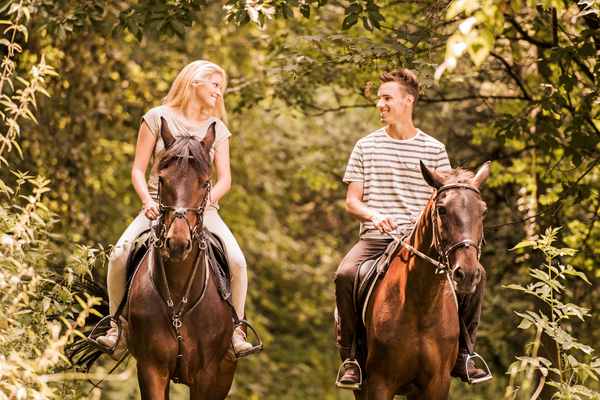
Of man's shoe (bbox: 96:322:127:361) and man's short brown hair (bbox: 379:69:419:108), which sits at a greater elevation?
man's short brown hair (bbox: 379:69:419:108)

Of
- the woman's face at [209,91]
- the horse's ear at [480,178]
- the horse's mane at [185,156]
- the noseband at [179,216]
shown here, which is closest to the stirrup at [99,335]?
the noseband at [179,216]

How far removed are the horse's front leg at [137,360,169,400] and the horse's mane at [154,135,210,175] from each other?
4.94ft

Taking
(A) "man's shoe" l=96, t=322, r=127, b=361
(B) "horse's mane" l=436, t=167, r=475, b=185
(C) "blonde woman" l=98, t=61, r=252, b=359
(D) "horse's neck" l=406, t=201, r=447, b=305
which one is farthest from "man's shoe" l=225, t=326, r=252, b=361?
(B) "horse's mane" l=436, t=167, r=475, b=185

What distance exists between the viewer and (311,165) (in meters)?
12.2

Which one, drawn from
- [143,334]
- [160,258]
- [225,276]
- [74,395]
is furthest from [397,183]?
[74,395]

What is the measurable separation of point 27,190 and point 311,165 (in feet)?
16.5

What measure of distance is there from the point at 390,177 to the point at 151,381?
2553 mm

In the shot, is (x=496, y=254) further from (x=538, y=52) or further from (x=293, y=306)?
(x=293, y=306)

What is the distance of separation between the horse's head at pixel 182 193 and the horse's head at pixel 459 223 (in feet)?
5.14

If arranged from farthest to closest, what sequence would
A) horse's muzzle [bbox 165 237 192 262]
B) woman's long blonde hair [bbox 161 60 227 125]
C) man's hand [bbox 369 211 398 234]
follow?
woman's long blonde hair [bbox 161 60 227 125] < man's hand [bbox 369 211 398 234] < horse's muzzle [bbox 165 237 192 262]

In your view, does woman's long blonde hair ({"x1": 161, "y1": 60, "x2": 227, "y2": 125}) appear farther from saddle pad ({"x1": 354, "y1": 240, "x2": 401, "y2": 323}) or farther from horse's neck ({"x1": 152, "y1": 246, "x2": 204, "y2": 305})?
saddle pad ({"x1": 354, "y1": 240, "x2": 401, "y2": 323})

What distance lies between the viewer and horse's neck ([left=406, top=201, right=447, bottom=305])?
459 centimetres

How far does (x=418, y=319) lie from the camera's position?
489cm

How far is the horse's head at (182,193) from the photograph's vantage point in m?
4.23
